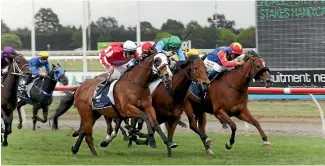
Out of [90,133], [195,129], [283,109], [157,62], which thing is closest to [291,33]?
[283,109]

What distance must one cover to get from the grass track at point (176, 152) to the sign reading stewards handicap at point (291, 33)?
6358mm

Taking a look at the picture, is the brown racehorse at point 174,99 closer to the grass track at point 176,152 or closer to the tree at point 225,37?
the grass track at point 176,152

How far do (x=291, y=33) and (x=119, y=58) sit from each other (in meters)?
9.39

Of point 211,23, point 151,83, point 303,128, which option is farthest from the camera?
point 211,23

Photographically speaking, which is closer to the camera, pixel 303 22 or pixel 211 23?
pixel 303 22

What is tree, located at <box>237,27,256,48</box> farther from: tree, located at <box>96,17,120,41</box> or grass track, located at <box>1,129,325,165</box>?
grass track, located at <box>1,129,325,165</box>

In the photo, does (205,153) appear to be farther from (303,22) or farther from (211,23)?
→ (211,23)

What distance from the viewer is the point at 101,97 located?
9992mm

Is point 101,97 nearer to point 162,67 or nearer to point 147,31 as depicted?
point 162,67

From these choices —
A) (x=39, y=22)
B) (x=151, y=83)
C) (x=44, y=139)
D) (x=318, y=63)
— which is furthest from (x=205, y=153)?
(x=39, y=22)

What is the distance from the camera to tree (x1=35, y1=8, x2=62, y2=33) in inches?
1067

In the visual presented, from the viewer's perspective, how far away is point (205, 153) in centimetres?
1038

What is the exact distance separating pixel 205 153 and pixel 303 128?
183 inches

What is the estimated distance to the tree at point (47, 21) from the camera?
2709cm
